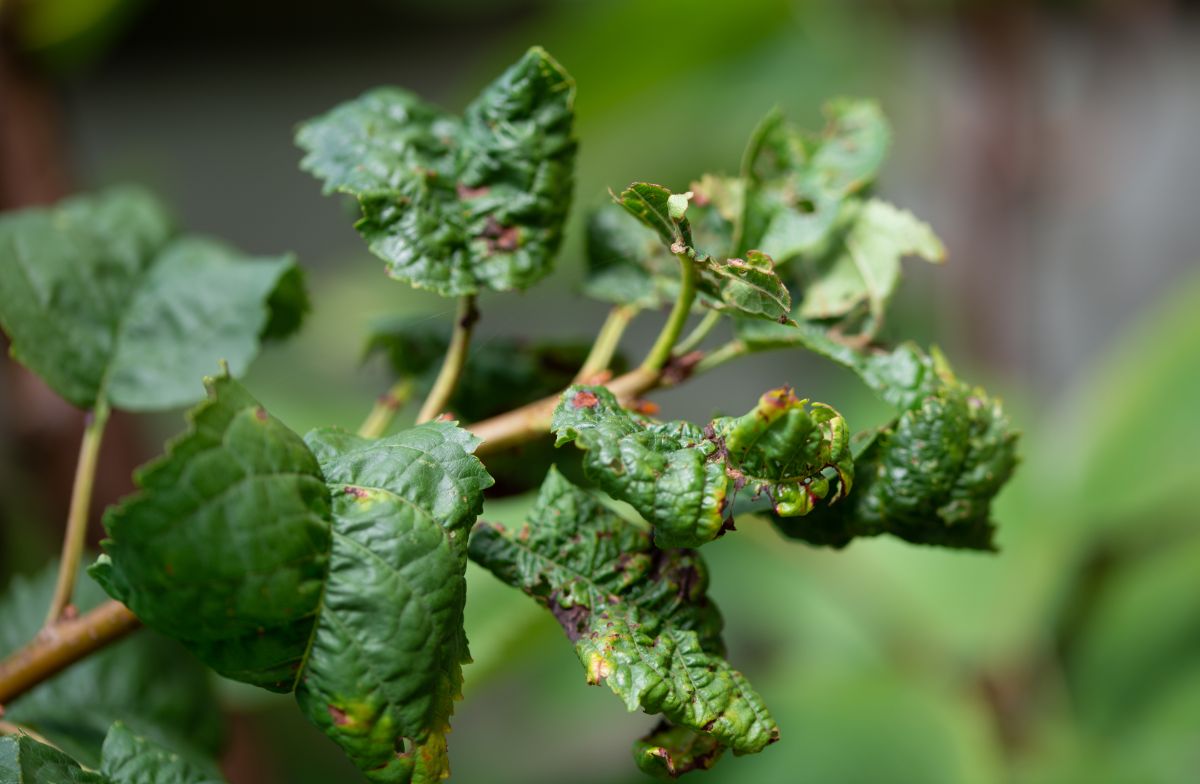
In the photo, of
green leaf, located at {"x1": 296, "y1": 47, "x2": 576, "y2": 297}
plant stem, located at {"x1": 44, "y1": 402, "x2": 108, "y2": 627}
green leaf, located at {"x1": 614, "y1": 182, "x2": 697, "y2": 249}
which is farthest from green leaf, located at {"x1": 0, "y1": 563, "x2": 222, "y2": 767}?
green leaf, located at {"x1": 614, "y1": 182, "x2": 697, "y2": 249}

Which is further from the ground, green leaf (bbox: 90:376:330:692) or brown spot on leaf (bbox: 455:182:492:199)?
brown spot on leaf (bbox: 455:182:492:199)

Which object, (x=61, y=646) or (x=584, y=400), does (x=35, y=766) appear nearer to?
(x=61, y=646)

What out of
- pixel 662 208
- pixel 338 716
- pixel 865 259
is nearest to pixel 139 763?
pixel 338 716

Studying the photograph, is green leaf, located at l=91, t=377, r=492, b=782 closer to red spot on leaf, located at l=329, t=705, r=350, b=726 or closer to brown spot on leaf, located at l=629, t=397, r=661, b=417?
red spot on leaf, located at l=329, t=705, r=350, b=726

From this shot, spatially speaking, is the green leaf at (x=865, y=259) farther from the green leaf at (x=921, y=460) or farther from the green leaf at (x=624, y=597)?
the green leaf at (x=624, y=597)

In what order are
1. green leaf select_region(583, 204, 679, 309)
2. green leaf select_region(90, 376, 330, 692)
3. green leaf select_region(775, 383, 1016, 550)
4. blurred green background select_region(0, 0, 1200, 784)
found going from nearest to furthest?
green leaf select_region(90, 376, 330, 692), green leaf select_region(775, 383, 1016, 550), green leaf select_region(583, 204, 679, 309), blurred green background select_region(0, 0, 1200, 784)
